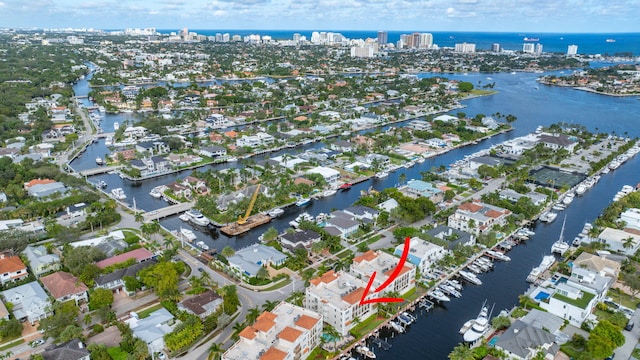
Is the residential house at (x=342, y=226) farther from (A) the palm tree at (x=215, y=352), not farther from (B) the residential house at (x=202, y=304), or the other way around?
(A) the palm tree at (x=215, y=352)

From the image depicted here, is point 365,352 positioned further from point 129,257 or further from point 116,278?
point 129,257

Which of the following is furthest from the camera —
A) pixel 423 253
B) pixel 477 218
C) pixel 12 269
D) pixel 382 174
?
pixel 382 174

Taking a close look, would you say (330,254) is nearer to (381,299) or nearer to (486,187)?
(381,299)

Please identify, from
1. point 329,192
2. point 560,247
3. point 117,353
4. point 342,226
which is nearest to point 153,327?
point 117,353

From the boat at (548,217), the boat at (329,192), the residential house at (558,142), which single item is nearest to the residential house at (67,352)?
the boat at (329,192)

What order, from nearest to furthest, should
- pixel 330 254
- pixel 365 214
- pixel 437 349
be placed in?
pixel 437 349 < pixel 330 254 < pixel 365 214

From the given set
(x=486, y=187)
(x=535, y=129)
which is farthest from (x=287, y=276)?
(x=535, y=129)
